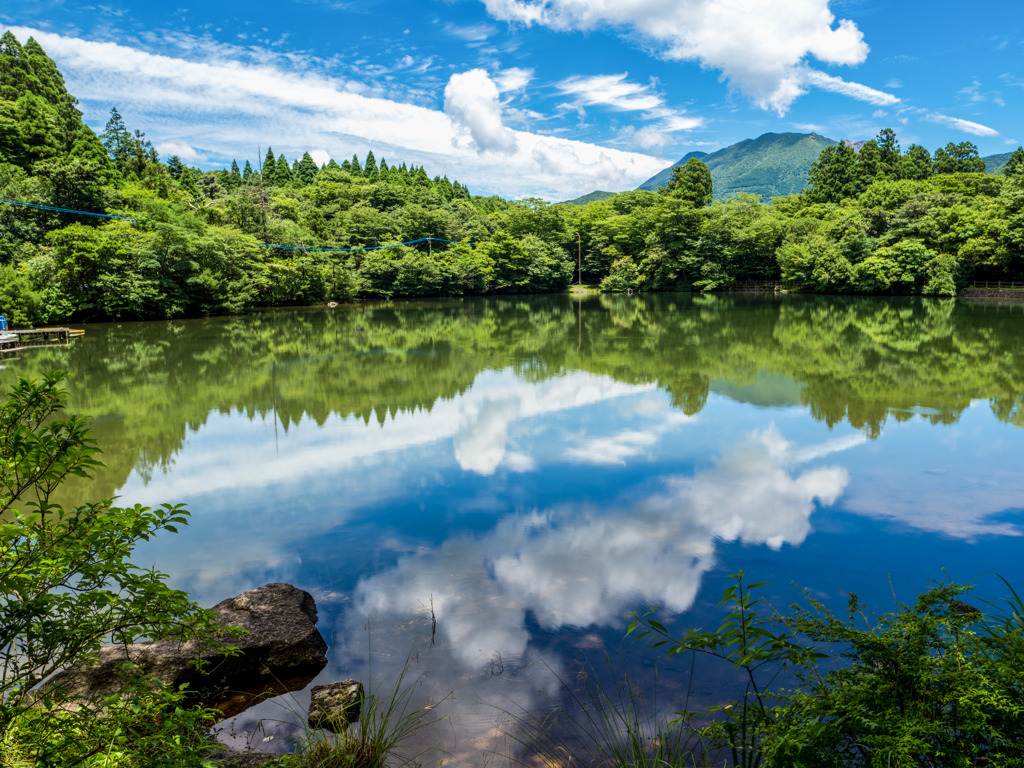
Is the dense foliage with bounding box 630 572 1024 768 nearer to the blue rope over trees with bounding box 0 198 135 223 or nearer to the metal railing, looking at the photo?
the blue rope over trees with bounding box 0 198 135 223

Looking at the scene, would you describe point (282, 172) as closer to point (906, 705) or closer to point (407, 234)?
point (407, 234)

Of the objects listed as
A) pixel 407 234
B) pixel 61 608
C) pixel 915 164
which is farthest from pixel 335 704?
pixel 915 164

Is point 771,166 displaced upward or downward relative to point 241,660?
upward

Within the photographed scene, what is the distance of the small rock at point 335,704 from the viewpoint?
2852mm

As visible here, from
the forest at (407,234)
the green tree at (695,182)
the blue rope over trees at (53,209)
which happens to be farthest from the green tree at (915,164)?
the blue rope over trees at (53,209)

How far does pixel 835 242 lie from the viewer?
35.3 meters

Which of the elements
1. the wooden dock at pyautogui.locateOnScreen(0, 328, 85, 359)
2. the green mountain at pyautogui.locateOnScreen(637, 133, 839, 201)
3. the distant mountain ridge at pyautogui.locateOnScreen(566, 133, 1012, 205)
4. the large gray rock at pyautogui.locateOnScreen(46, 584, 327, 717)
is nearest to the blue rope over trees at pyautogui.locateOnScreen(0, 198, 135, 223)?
the wooden dock at pyautogui.locateOnScreen(0, 328, 85, 359)

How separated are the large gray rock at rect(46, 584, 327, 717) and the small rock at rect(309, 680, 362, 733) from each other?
0.36 metres

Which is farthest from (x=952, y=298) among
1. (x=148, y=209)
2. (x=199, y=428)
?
(x=148, y=209)

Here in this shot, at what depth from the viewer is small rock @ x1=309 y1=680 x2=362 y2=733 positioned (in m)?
2.85

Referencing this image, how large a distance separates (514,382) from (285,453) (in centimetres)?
532

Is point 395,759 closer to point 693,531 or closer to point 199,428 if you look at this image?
point 693,531

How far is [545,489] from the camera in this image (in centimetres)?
616

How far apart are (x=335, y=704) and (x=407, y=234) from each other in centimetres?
4206
